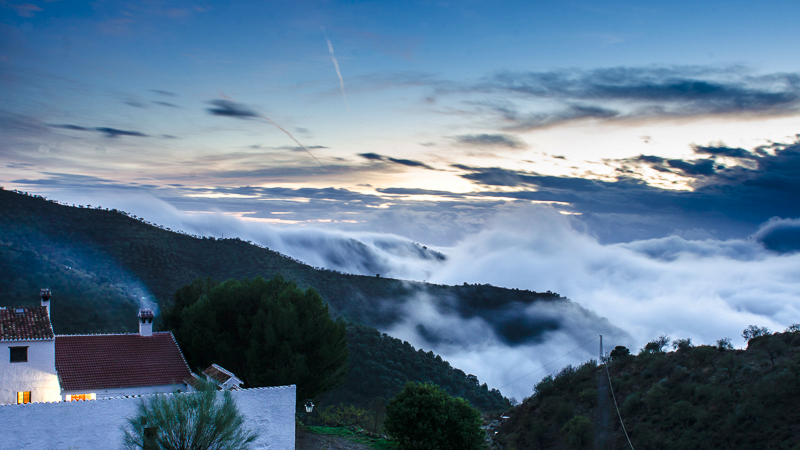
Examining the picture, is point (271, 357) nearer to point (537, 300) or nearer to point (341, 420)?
point (341, 420)

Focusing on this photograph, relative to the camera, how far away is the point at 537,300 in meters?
72.9

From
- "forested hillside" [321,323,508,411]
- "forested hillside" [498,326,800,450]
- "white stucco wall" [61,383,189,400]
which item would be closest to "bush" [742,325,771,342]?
"forested hillside" [498,326,800,450]

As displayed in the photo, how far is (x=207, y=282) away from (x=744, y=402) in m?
25.4

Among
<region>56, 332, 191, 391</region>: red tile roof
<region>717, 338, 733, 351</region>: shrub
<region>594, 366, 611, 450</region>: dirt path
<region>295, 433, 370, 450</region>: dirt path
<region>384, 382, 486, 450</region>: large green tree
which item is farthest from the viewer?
<region>717, 338, 733, 351</region>: shrub

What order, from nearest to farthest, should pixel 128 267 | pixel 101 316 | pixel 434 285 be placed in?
pixel 101 316
pixel 128 267
pixel 434 285

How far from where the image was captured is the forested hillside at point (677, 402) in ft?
64.9

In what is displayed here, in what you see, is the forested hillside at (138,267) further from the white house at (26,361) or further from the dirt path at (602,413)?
the dirt path at (602,413)

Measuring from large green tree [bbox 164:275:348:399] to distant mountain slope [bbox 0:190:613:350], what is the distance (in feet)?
41.6

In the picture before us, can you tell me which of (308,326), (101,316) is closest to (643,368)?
(308,326)

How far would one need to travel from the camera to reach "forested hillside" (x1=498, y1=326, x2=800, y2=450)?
64.9ft

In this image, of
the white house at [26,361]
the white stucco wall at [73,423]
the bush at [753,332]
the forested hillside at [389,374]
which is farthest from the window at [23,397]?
the bush at [753,332]

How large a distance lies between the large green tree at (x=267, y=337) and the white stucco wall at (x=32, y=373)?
5.67 metres

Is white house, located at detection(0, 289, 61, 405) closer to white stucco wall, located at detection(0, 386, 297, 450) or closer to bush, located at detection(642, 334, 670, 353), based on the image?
white stucco wall, located at detection(0, 386, 297, 450)

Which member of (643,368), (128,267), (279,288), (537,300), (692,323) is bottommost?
(692,323)
